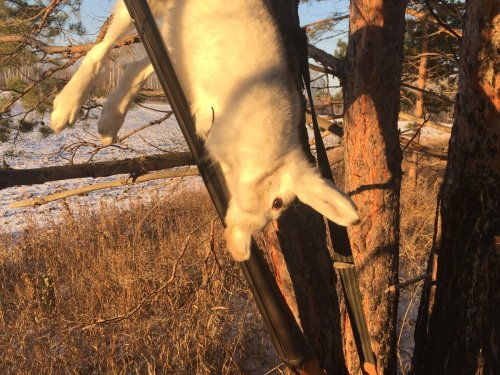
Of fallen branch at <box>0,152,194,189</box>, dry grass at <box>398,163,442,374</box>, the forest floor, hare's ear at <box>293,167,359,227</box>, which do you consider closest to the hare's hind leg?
fallen branch at <box>0,152,194,189</box>

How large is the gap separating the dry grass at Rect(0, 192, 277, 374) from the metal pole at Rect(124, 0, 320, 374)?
3.27ft

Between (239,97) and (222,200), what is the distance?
501 millimetres

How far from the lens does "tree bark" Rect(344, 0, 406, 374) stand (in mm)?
1957

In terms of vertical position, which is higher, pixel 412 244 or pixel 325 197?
pixel 325 197

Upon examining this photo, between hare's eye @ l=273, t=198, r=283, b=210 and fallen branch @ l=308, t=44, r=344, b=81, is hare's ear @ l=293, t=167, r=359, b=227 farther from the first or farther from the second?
fallen branch @ l=308, t=44, r=344, b=81

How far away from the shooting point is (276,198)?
170 centimetres

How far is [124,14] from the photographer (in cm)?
174

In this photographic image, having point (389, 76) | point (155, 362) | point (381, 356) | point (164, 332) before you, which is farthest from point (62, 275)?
point (389, 76)

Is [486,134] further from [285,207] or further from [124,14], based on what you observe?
[124,14]

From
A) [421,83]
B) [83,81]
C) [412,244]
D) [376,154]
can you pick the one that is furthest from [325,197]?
[421,83]

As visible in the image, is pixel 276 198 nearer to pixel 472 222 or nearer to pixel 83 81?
pixel 472 222

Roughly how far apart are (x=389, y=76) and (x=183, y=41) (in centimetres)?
96

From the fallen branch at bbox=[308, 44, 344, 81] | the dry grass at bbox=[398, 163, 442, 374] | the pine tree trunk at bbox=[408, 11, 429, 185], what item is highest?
the fallen branch at bbox=[308, 44, 344, 81]

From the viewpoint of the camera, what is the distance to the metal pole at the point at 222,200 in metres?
1.14
